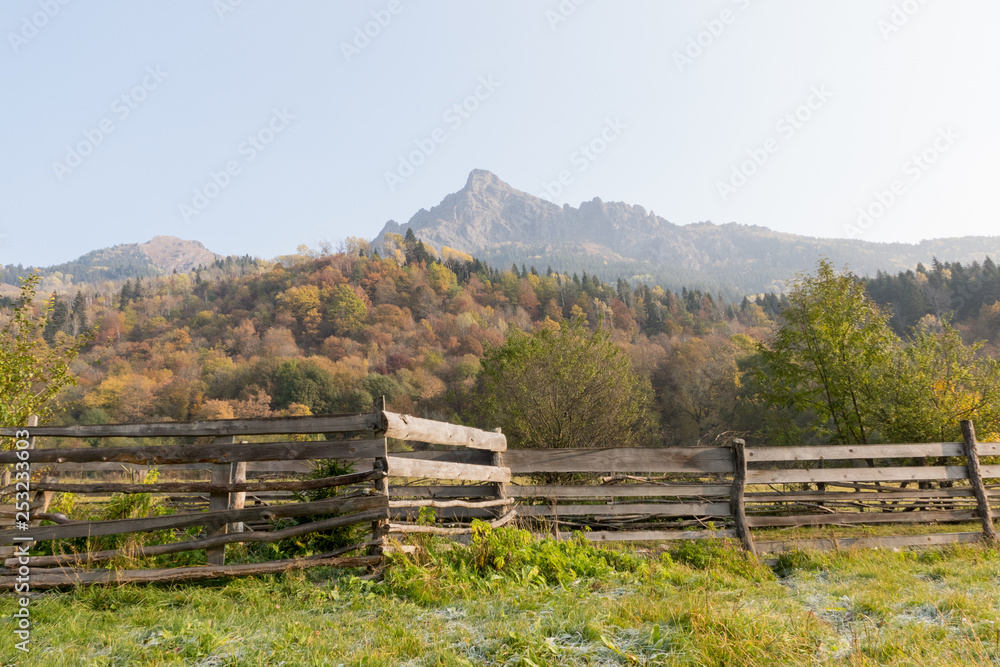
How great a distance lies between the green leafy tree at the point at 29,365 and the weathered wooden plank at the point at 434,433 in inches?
344

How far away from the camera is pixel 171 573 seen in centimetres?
529

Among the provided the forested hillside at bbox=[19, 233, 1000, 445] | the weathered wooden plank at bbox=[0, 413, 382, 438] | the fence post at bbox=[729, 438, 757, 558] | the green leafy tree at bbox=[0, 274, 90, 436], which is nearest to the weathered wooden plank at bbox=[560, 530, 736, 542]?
the fence post at bbox=[729, 438, 757, 558]

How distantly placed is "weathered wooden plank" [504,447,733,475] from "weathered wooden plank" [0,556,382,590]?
335 cm

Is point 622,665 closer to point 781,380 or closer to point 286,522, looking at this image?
point 286,522

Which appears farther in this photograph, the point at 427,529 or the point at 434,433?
the point at 434,433

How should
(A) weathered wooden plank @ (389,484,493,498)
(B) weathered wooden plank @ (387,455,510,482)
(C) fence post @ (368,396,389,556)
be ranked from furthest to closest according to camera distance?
(A) weathered wooden plank @ (389,484,493,498)
(B) weathered wooden plank @ (387,455,510,482)
(C) fence post @ (368,396,389,556)

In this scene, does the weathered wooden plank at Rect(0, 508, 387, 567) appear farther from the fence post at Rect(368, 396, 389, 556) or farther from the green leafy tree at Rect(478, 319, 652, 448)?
the green leafy tree at Rect(478, 319, 652, 448)

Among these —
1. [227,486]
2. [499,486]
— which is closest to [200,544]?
[227,486]

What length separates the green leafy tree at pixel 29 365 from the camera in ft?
33.1

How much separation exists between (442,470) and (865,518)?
24.6 feet

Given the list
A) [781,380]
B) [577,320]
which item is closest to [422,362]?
[577,320]

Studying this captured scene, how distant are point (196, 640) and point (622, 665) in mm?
2935

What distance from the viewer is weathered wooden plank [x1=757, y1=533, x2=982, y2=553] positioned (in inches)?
310

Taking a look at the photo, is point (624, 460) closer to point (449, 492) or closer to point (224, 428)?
point (449, 492)
